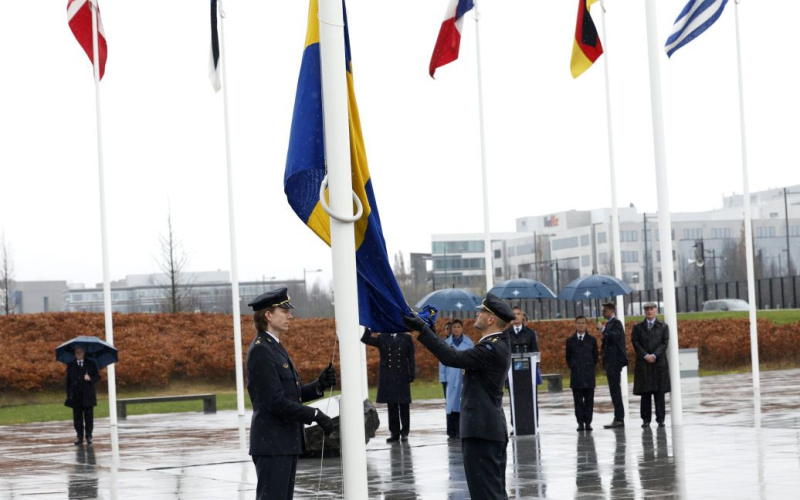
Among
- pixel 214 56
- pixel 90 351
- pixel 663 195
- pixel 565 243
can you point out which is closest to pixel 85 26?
pixel 214 56

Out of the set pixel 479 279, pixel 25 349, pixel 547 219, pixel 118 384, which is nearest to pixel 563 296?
pixel 118 384

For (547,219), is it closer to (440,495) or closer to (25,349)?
(25,349)

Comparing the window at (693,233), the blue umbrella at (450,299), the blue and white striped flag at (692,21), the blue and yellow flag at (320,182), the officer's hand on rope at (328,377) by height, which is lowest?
the officer's hand on rope at (328,377)

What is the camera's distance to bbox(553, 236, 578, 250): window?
468ft

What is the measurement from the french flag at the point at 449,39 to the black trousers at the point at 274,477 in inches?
624

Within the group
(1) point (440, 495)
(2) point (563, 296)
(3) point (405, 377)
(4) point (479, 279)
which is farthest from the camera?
(4) point (479, 279)

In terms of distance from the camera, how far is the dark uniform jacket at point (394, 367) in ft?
59.1

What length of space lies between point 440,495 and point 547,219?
14757 cm

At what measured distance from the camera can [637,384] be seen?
18500 mm

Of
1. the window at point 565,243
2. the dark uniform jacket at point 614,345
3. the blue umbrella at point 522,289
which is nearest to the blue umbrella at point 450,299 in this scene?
the blue umbrella at point 522,289

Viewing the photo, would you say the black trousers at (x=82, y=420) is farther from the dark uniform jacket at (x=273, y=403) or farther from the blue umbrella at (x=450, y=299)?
the dark uniform jacket at (x=273, y=403)

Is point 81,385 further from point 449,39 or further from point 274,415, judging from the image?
point 274,415

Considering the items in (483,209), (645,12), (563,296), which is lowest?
(563,296)

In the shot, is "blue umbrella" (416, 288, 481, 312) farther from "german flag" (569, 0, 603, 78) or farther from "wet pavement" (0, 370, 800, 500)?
"german flag" (569, 0, 603, 78)
